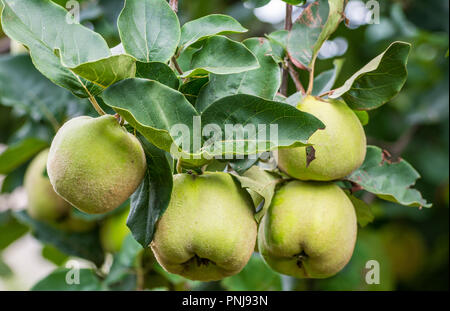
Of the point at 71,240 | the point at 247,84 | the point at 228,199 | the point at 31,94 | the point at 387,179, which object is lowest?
the point at 71,240

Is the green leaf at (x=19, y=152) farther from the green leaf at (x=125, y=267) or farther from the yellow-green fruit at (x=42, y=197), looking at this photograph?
the green leaf at (x=125, y=267)

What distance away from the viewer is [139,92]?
0.65 metres

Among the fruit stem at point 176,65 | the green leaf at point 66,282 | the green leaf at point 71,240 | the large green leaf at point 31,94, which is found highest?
the fruit stem at point 176,65

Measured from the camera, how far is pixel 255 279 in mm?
1229

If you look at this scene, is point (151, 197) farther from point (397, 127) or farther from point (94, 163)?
point (397, 127)

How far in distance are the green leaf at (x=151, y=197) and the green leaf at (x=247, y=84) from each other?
9 cm

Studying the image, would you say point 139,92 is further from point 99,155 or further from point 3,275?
point 3,275

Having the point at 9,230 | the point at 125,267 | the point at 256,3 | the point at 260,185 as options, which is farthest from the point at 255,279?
the point at 9,230

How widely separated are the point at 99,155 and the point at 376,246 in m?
1.31

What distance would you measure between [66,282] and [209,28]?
0.72m

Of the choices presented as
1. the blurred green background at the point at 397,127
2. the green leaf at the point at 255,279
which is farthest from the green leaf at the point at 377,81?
the blurred green background at the point at 397,127

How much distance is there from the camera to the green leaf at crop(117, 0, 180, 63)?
2.32 ft

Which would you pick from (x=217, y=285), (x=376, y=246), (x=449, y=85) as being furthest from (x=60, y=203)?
(x=449, y=85)

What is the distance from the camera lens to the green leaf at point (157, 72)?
681 millimetres
